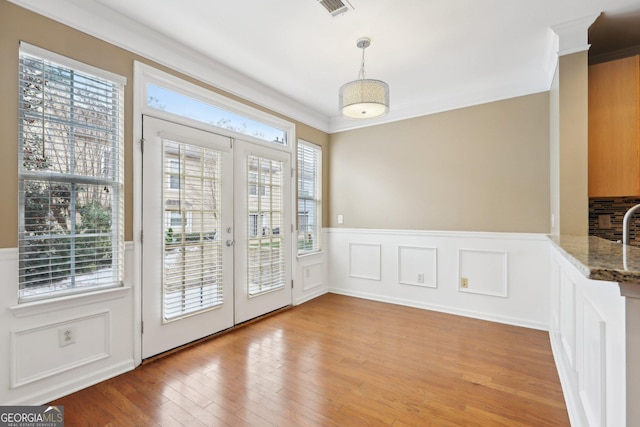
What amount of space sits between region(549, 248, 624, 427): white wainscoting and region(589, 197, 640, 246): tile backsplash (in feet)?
4.76

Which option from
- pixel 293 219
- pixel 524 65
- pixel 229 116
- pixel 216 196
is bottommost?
pixel 293 219

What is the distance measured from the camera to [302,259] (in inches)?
173

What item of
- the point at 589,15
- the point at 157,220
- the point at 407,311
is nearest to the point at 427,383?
the point at 407,311

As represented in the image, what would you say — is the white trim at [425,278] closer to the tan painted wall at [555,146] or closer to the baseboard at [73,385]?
the tan painted wall at [555,146]

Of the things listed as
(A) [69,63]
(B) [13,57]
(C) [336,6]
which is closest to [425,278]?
(C) [336,6]

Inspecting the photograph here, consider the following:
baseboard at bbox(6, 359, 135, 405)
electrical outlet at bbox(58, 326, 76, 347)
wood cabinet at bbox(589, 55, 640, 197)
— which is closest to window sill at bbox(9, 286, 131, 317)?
electrical outlet at bbox(58, 326, 76, 347)

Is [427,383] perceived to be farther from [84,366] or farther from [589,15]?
[589,15]

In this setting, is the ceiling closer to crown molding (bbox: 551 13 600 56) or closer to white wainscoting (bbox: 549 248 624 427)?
crown molding (bbox: 551 13 600 56)

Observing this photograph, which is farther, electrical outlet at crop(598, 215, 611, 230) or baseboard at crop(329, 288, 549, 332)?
baseboard at crop(329, 288, 549, 332)

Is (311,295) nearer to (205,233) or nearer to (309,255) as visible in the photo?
(309,255)

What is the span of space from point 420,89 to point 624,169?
2.10m

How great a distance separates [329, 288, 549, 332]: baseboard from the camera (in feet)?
11.2

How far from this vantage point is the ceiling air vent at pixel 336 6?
7.18ft

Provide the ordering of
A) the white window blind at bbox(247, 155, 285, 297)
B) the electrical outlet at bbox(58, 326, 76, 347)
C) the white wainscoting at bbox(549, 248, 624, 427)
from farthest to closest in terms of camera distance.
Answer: the white window blind at bbox(247, 155, 285, 297) < the electrical outlet at bbox(58, 326, 76, 347) < the white wainscoting at bbox(549, 248, 624, 427)
